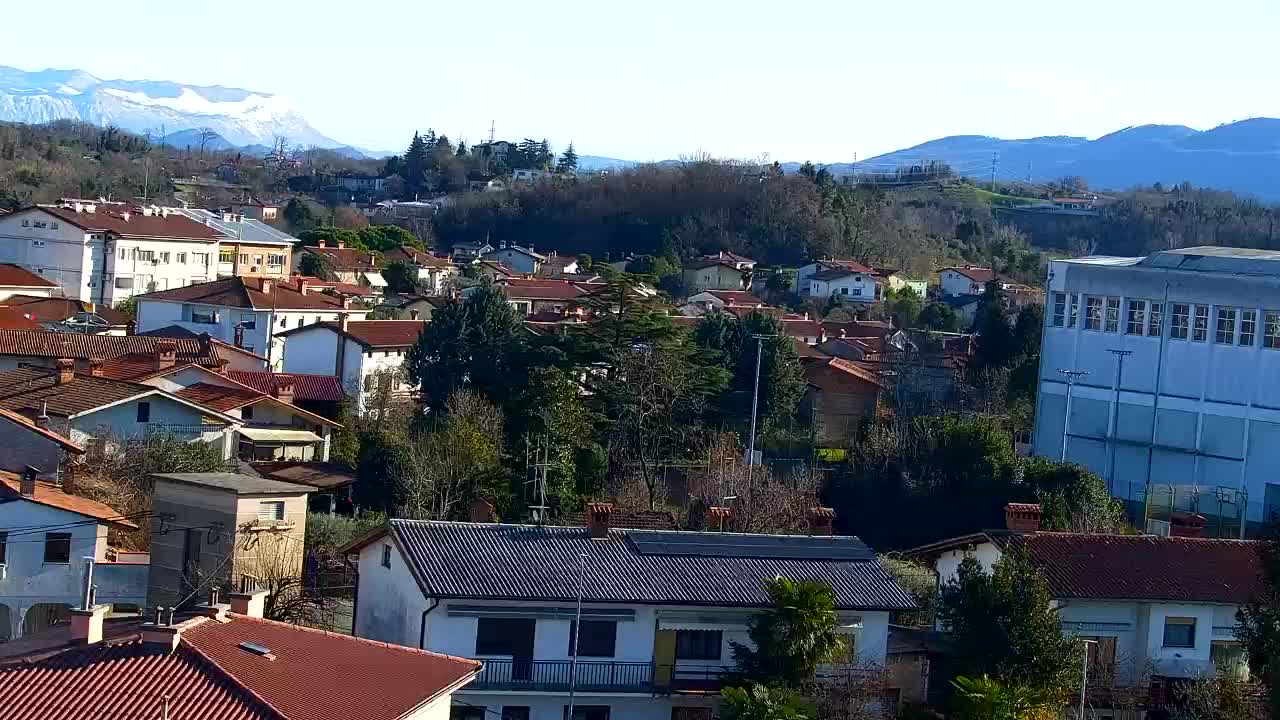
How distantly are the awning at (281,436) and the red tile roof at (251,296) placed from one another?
11.1 metres

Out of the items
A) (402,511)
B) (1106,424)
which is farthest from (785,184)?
(402,511)

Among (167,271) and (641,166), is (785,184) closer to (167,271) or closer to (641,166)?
(641,166)

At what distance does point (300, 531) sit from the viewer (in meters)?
22.0

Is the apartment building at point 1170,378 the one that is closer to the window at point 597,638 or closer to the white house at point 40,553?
the window at point 597,638

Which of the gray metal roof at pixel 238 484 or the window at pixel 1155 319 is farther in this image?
the window at pixel 1155 319

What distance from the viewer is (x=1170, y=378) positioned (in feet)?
106

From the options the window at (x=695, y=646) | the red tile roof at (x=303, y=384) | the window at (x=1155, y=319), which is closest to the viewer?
the window at (x=695, y=646)

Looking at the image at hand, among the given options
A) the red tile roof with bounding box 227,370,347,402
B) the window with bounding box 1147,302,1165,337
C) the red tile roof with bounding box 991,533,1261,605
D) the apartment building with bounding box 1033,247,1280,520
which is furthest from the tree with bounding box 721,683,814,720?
the red tile roof with bounding box 227,370,347,402

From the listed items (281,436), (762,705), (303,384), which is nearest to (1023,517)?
(762,705)

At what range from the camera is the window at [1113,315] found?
1318 inches

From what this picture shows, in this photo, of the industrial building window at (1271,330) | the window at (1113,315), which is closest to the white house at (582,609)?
the industrial building window at (1271,330)

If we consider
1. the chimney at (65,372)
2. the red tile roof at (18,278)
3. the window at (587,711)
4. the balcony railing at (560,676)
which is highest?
the red tile roof at (18,278)

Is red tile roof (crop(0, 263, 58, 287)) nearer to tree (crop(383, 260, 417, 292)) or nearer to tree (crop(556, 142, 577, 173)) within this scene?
tree (crop(383, 260, 417, 292))

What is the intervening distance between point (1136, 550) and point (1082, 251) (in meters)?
63.8
